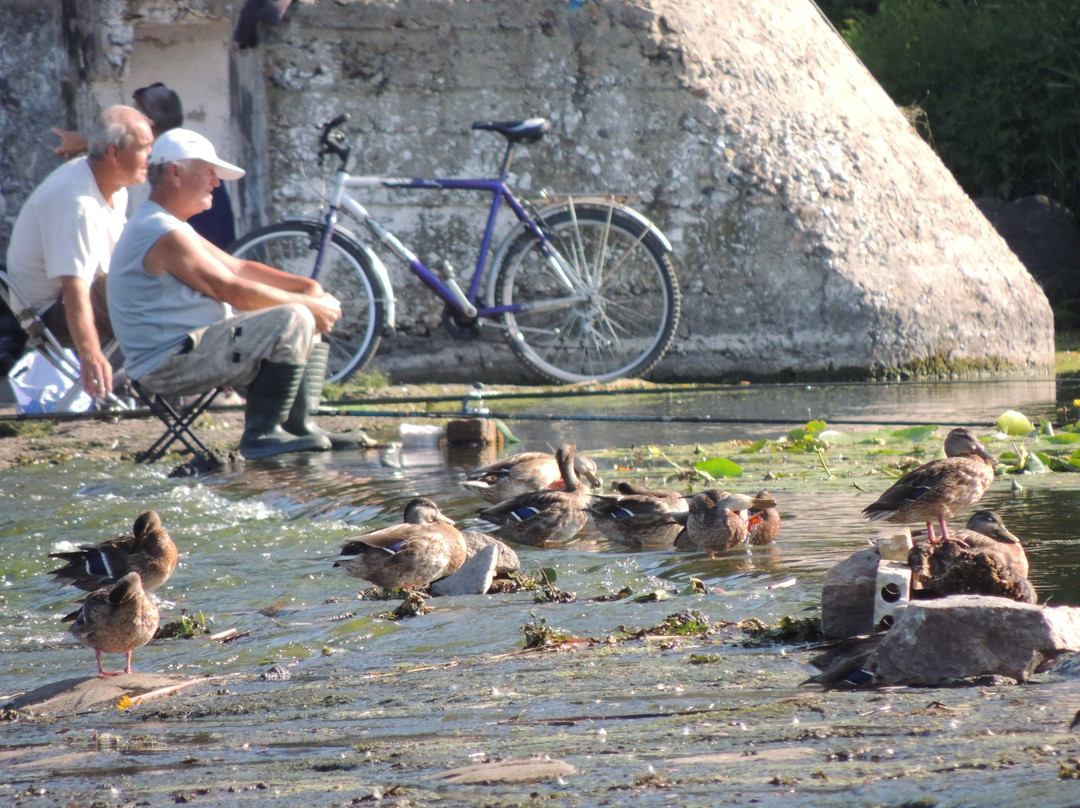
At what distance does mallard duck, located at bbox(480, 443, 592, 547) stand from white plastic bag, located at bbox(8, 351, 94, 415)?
4281 millimetres

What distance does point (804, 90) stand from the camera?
1088 centimetres

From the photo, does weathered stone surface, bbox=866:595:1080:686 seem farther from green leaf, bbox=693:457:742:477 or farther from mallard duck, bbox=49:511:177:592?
green leaf, bbox=693:457:742:477

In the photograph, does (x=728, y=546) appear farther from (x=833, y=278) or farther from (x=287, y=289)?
(x=833, y=278)

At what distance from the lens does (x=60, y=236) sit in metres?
7.86

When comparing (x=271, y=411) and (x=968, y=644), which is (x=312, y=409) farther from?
(x=968, y=644)

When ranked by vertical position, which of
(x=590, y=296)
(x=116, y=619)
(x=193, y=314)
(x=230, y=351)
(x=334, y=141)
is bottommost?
(x=116, y=619)

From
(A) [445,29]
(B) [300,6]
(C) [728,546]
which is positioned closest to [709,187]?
(A) [445,29]

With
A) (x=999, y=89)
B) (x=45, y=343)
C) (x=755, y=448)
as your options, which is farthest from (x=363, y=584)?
(x=999, y=89)

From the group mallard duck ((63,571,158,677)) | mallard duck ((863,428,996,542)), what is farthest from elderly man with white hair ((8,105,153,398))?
mallard duck ((863,428,996,542))

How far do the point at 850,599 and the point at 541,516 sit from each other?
188cm

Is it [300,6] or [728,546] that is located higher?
[300,6]

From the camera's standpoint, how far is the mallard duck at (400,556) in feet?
13.8

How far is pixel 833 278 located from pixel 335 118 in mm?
3868

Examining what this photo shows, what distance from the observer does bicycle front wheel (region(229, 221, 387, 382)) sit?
9648 mm
